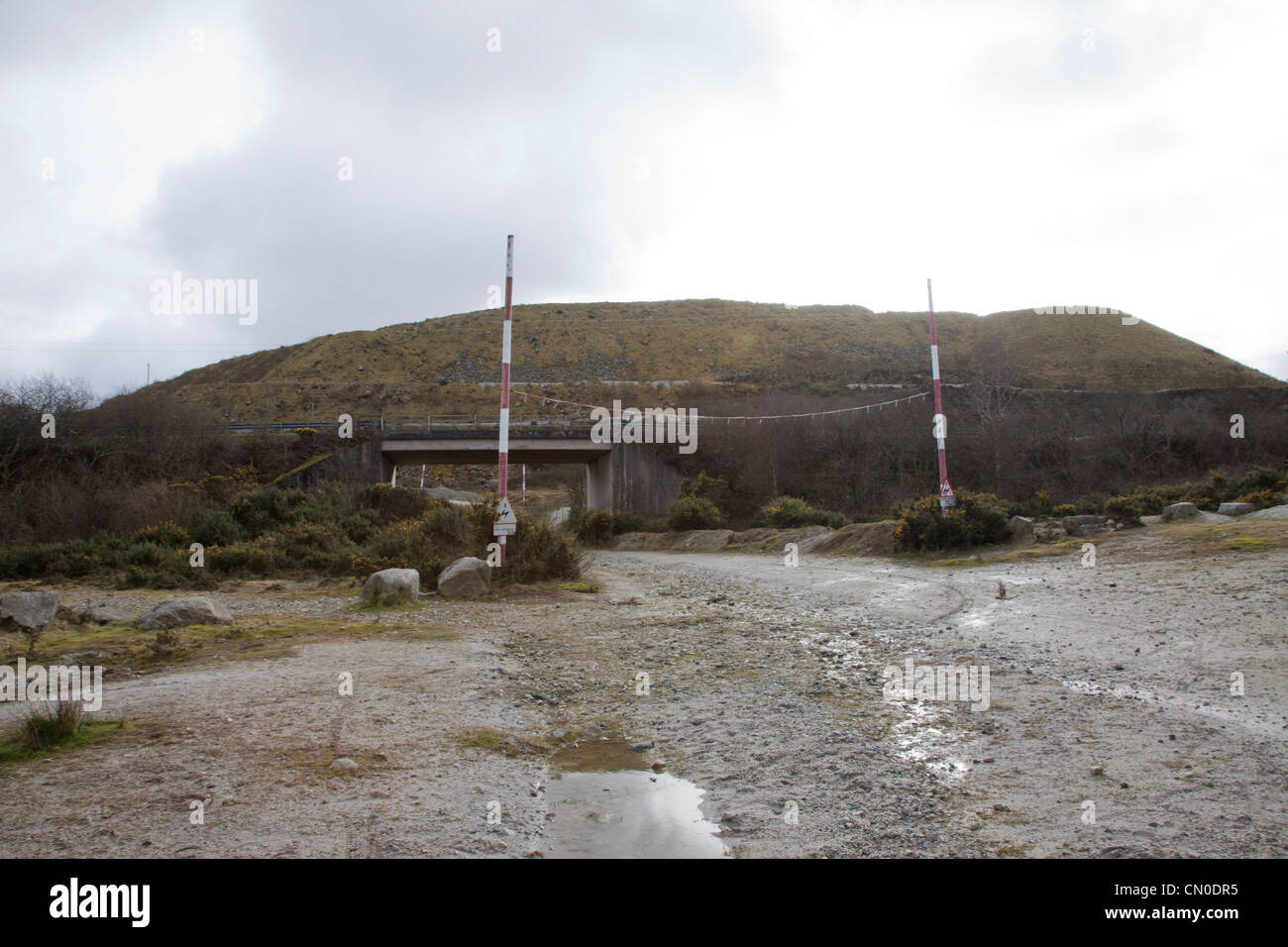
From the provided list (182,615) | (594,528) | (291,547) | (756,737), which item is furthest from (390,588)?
(594,528)

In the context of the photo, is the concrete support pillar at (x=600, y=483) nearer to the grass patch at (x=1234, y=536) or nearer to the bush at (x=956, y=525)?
the bush at (x=956, y=525)

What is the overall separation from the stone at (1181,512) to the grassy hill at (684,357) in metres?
42.3

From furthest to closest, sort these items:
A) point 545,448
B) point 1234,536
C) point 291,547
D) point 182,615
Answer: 1. point 545,448
2. point 291,547
3. point 1234,536
4. point 182,615

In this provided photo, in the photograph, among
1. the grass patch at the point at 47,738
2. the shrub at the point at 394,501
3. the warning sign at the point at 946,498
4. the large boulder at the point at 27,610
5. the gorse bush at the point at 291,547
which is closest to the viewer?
the grass patch at the point at 47,738

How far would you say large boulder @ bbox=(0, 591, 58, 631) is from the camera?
30.3 ft

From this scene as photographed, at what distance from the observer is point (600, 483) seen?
43.8 meters

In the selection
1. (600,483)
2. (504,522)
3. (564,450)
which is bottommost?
(504,522)

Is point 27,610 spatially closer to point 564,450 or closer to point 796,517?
point 796,517

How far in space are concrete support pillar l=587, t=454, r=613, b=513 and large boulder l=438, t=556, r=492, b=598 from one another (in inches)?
1082

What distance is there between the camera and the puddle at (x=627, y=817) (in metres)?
3.49

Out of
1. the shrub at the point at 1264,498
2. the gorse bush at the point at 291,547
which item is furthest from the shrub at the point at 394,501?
the shrub at the point at 1264,498

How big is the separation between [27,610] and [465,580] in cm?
572

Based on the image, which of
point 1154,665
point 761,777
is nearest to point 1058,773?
point 761,777
